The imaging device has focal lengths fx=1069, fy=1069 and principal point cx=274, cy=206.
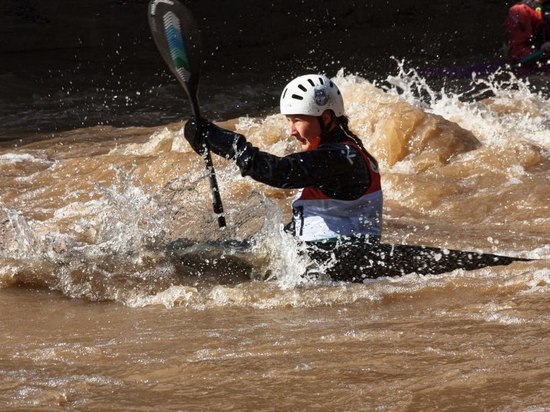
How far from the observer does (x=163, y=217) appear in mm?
5195

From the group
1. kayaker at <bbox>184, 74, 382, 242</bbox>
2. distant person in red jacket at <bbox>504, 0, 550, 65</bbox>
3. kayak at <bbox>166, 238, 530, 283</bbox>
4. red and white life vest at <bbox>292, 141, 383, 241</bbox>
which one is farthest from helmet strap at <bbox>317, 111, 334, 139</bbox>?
distant person in red jacket at <bbox>504, 0, 550, 65</bbox>

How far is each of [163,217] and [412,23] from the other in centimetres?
Answer: 1052

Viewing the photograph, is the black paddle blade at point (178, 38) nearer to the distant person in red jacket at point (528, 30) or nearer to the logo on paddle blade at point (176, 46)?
the logo on paddle blade at point (176, 46)

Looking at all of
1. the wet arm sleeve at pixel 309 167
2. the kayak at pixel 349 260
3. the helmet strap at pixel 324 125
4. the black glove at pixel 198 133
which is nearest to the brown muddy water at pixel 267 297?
the kayak at pixel 349 260

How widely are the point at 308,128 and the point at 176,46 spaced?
0.93 m

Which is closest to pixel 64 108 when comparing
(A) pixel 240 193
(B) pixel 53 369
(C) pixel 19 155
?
(C) pixel 19 155

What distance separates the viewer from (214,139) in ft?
14.2

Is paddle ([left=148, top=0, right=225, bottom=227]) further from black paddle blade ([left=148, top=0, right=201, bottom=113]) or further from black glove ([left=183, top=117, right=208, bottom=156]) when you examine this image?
black glove ([left=183, top=117, right=208, bottom=156])

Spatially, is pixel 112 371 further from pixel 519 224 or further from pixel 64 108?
pixel 64 108

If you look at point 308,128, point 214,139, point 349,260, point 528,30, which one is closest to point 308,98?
point 308,128

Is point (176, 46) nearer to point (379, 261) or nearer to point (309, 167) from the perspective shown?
point (309, 167)

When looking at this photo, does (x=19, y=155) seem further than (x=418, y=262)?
Yes

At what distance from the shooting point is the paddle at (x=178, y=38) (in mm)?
4922

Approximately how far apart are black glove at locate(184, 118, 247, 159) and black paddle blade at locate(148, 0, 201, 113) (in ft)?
1.78
